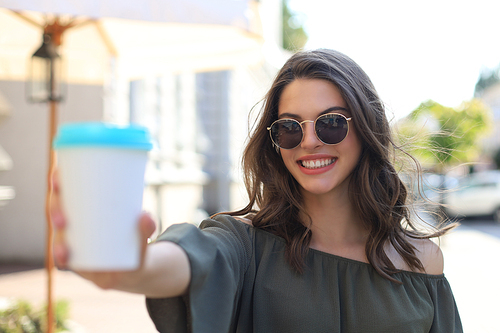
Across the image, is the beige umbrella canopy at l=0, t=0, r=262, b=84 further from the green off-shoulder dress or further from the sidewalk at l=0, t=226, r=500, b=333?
the green off-shoulder dress

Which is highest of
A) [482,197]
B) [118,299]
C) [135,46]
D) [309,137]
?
[135,46]

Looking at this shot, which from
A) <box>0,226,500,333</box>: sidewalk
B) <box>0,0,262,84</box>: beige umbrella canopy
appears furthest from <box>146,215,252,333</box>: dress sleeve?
<box>0,0,262,84</box>: beige umbrella canopy

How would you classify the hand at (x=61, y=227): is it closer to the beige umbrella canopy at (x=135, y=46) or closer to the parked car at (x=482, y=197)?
the beige umbrella canopy at (x=135, y=46)

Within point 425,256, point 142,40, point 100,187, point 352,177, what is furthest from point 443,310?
point 142,40

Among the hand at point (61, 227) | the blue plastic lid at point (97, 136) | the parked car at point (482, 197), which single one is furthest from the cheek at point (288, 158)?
the parked car at point (482, 197)

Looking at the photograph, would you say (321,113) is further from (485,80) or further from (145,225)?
(485,80)

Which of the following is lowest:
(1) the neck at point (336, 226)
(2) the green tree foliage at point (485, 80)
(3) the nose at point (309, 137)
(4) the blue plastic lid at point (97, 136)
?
(1) the neck at point (336, 226)

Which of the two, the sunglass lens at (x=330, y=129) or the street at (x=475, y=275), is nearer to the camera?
the sunglass lens at (x=330, y=129)

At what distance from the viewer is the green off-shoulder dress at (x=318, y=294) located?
64.8 inches

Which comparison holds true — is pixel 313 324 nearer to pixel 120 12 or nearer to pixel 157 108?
pixel 120 12

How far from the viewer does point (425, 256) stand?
1.97 meters

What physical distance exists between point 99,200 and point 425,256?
5.33ft

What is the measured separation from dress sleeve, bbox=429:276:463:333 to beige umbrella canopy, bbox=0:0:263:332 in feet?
6.97

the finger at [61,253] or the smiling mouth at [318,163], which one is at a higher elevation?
the smiling mouth at [318,163]
